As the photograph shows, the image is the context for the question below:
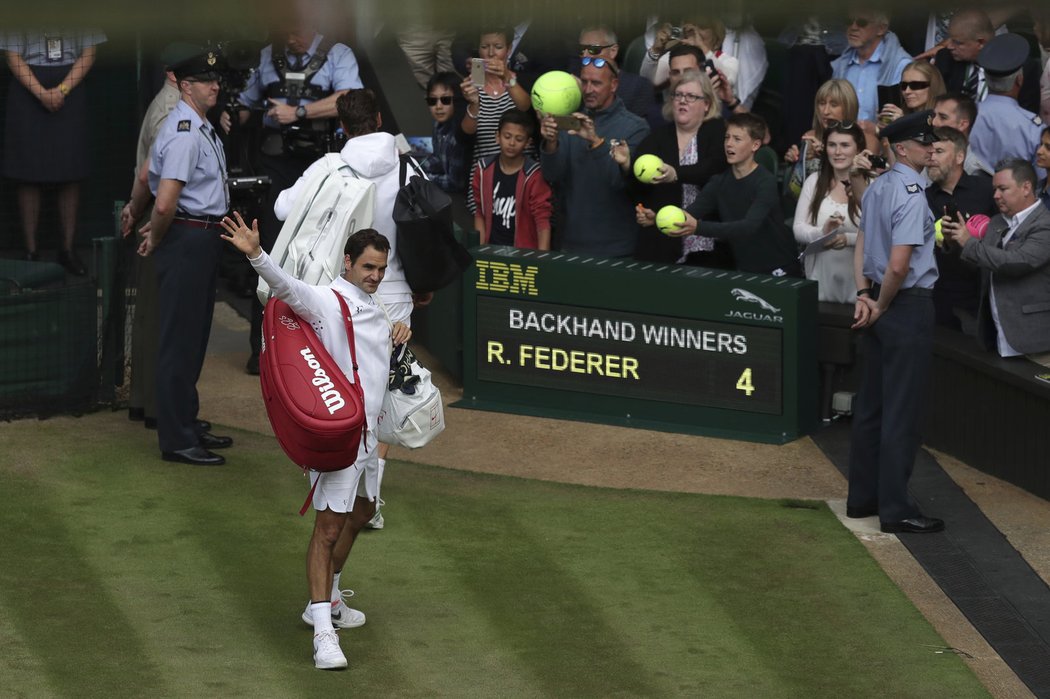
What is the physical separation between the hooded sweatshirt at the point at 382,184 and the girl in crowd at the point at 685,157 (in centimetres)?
272

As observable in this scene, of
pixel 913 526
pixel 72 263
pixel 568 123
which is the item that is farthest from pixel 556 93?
pixel 913 526

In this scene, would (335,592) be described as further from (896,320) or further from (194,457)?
(896,320)

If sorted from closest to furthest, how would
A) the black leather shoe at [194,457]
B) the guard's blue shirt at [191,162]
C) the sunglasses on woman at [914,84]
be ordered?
the sunglasses on woman at [914,84], the guard's blue shirt at [191,162], the black leather shoe at [194,457]

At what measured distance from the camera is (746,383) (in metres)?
9.66

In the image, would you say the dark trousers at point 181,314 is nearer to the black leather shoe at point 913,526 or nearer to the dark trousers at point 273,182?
the dark trousers at point 273,182

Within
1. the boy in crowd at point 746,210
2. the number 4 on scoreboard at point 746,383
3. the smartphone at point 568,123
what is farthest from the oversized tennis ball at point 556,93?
the number 4 on scoreboard at point 746,383

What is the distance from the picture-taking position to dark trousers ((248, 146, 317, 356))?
1087 cm

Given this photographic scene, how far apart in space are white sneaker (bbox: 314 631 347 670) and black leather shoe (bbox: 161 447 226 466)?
3.08 metres

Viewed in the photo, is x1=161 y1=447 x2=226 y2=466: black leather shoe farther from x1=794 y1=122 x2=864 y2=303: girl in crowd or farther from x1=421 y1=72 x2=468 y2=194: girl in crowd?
x1=794 y1=122 x2=864 y2=303: girl in crowd

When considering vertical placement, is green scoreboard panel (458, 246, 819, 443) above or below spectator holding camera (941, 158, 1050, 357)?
below

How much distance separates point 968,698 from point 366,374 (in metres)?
2.64

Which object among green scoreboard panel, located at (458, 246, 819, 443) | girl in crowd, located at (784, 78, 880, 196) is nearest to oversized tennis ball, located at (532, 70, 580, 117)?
green scoreboard panel, located at (458, 246, 819, 443)

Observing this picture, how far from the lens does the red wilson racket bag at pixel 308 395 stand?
19.1 ft

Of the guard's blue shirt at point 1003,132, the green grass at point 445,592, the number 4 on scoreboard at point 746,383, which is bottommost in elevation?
the green grass at point 445,592
